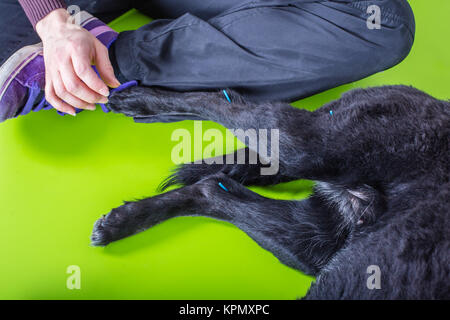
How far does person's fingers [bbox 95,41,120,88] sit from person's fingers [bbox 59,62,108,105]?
0.27ft

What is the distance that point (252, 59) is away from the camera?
122 centimetres

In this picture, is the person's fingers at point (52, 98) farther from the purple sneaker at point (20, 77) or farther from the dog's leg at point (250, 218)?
the dog's leg at point (250, 218)

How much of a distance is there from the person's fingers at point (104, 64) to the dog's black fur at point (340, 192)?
0.09 m

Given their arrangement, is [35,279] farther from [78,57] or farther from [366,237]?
[366,237]

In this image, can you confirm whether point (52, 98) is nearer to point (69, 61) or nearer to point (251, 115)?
point (69, 61)

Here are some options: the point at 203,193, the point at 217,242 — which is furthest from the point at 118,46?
the point at 217,242

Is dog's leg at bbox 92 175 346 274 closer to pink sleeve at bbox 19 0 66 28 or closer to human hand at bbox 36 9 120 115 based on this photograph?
human hand at bbox 36 9 120 115

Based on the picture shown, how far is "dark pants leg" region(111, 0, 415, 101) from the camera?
1187 mm

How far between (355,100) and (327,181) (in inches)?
9.5

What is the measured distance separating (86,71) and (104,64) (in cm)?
13

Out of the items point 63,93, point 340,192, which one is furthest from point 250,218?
point 63,93

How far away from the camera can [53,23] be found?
104 cm

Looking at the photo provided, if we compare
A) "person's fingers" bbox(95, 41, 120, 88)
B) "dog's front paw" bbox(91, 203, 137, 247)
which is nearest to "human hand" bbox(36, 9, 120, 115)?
"person's fingers" bbox(95, 41, 120, 88)

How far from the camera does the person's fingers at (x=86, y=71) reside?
0.98 m
